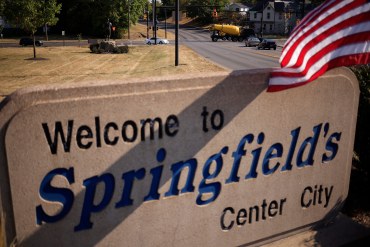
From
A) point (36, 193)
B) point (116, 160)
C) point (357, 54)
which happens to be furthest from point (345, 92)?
point (36, 193)

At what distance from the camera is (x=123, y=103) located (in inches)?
147

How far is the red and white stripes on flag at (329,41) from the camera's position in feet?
14.5

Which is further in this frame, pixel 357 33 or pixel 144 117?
pixel 357 33

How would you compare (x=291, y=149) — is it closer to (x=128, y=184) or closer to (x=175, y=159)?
(x=175, y=159)

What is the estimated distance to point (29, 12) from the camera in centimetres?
3083

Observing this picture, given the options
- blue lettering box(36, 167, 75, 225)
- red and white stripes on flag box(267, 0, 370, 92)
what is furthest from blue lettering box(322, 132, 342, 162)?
blue lettering box(36, 167, 75, 225)

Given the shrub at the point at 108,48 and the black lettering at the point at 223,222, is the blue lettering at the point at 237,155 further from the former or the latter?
the shrub at the point at 108,48

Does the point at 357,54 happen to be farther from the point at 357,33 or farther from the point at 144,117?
the point at 144,117

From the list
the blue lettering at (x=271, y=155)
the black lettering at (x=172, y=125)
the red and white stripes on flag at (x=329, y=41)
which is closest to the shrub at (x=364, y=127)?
the red and white stripes on flag at (x=329, y=41)

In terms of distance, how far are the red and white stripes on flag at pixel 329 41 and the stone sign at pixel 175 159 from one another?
1.21 feet

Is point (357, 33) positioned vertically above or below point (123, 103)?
above

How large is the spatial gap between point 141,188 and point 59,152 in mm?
1010

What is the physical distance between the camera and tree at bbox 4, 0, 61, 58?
30.6 metres

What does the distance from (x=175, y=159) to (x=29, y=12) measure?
31559 millimetres
